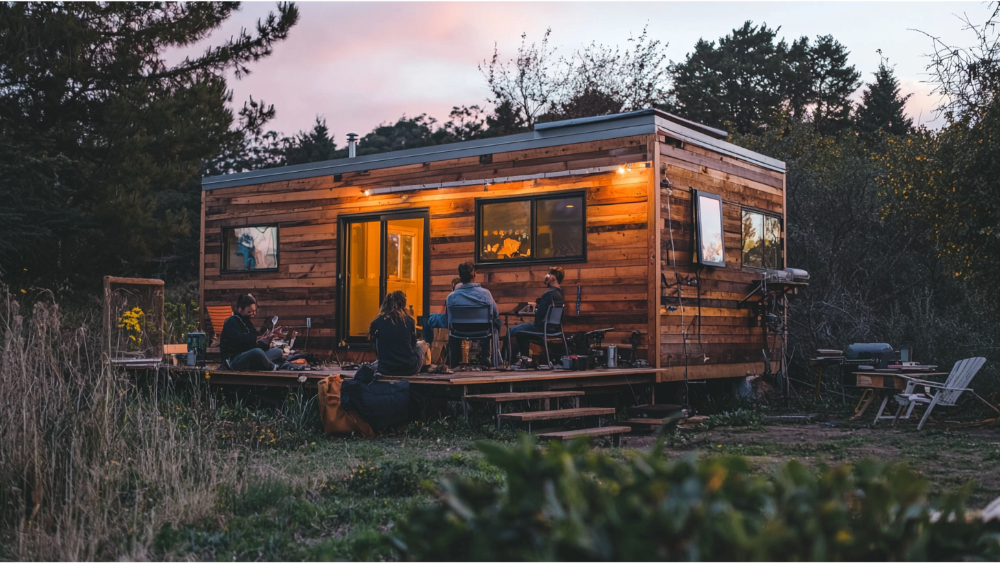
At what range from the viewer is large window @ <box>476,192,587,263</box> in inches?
375

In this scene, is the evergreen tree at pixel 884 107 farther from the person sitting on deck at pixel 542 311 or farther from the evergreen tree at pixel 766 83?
the person sitting on deck at pixel 542 311

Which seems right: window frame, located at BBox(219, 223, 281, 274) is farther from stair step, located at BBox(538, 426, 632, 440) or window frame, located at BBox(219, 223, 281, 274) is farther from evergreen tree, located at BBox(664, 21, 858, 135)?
evergreen tree, located at BBox(664, 21, 858, 135)

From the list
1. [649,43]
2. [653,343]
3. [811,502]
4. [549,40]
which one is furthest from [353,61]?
[811,502]

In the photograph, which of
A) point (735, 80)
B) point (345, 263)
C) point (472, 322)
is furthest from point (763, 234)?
point (735, 80)

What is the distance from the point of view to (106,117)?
1531 centimetres

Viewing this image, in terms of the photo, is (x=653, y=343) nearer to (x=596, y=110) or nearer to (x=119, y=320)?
(x=119, y=320)

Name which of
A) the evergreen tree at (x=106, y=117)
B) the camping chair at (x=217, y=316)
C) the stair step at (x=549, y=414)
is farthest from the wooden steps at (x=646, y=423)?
the evergreen tree at (x=106, y=117)

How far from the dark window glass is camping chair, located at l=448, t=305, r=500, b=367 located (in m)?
1.44

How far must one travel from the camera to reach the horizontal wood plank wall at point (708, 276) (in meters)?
9.27

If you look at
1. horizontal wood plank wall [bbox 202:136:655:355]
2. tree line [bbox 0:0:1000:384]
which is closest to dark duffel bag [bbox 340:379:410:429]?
horizontal wood plank wall [bbox 202:136:655:355]

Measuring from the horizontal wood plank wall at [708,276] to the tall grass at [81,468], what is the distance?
215 inches

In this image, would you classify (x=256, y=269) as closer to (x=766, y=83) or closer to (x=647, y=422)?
(x=647, y=422)

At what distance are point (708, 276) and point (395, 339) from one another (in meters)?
3.88

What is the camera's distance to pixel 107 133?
1555cm
